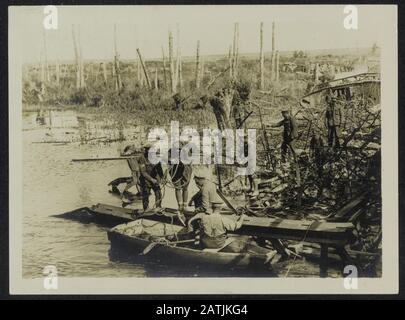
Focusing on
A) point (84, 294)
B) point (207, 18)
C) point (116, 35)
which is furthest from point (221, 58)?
point (84, 294)

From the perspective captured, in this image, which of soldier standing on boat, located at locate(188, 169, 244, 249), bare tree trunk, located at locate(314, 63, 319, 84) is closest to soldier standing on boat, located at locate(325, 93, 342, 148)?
bare tree trunk, located at locate(314, 63, 319, 84)

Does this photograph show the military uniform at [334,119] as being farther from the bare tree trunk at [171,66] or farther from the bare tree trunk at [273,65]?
the bare tree trunk at [171,66]

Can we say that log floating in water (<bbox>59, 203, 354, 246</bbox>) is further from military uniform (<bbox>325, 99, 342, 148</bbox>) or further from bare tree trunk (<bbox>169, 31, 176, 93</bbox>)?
bare tree trunk (<bbox>169, 31, 176, 93</bbox>)

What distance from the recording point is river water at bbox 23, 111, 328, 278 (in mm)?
4801

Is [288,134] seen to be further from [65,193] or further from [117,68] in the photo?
[65,193]

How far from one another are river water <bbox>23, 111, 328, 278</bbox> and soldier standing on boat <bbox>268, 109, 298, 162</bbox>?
27.0 inches

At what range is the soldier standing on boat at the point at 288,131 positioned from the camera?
4.80 m

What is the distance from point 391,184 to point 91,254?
2117 millimetres

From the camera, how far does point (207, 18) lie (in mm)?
4801

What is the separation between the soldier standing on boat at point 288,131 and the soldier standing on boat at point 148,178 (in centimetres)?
85

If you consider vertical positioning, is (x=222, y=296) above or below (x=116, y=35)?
below
